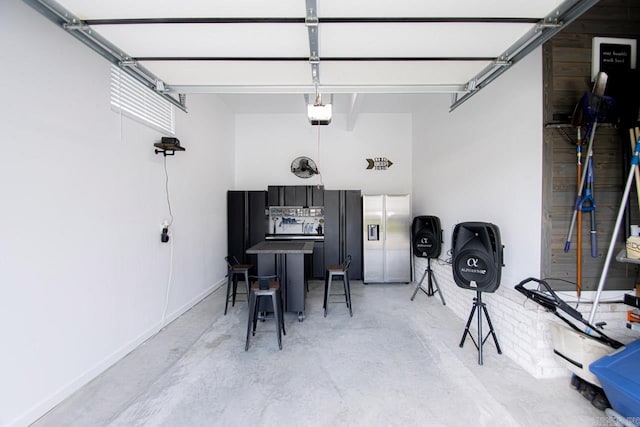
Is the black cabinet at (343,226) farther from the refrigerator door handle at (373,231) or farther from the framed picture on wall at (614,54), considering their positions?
the framed picture on wall at (614,54)

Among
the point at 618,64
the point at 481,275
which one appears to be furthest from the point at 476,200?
the point at 618,64

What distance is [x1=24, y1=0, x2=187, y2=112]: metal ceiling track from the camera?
1.46 meters

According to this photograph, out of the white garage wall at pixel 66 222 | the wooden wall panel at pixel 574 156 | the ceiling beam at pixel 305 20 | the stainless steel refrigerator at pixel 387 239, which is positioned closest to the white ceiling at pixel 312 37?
the ceiling beam at pixel 305 20

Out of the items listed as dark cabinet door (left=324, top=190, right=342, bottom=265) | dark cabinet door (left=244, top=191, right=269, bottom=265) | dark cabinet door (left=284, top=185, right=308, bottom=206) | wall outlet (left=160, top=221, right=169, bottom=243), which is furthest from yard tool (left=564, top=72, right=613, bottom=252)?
dark cabinet door (left=244, top=191, right=269, bottom=265)

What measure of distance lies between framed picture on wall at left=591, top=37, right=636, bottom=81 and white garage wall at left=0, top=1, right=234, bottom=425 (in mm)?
4512

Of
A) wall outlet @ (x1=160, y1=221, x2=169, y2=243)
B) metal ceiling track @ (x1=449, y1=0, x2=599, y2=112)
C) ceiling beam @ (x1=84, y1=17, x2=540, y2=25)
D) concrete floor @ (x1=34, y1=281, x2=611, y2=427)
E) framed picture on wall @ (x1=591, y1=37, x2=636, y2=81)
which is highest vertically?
framed picture on wall @ (x1=591, y1=37, x2=636, y2=81)

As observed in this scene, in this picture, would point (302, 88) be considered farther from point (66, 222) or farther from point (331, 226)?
point (331, 226)

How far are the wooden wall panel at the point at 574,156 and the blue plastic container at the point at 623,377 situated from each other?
0.72m

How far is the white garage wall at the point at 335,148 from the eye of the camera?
5.88 metres

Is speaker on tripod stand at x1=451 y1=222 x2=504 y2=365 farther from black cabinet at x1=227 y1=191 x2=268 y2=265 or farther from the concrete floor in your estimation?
black cabinet at x1=227 y1=191 x2=268 y2=265

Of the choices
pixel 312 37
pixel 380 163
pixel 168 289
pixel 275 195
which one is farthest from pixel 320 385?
pixel 380 163

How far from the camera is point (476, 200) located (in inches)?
132

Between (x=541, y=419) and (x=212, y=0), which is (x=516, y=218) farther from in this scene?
(x=212, y=0)

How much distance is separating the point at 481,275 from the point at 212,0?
3008 millimetres
